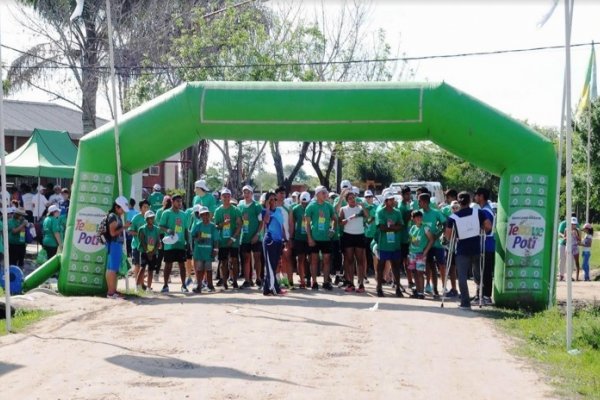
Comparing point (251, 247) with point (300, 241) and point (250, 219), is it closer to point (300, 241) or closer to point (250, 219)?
point (250, 219)

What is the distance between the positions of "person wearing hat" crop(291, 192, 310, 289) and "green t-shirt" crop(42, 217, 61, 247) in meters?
5.17

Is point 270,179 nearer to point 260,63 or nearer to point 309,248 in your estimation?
point 260,63

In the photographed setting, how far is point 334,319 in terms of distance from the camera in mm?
12188

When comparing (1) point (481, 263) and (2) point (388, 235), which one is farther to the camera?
(2) point (388, 235)

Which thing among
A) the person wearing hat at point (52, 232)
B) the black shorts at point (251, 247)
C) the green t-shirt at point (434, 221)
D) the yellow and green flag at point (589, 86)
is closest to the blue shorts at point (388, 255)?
the green t-shirt at point (434, 221)

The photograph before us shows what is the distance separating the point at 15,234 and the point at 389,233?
7.83m

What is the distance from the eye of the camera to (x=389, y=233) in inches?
602

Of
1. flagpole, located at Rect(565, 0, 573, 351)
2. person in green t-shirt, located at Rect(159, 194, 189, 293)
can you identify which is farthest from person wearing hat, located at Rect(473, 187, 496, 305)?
person in green t-shirt, located at Rect(159, 194, 189, 293)

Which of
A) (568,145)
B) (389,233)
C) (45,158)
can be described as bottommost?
(389,233)

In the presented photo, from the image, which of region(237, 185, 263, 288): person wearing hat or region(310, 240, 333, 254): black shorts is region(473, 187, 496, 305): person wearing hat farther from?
region(237, 185, 263, 288): person wearing hat

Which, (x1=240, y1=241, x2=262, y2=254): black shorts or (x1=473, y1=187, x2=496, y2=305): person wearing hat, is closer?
(x1=473, y1=187, x2=496, y2=305): person wearing hat

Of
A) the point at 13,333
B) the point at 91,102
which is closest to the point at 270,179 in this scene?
the point at 91,102

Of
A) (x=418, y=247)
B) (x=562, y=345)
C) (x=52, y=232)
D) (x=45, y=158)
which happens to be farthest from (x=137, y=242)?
(x=45, y=158)

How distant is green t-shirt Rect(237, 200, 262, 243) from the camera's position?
53.1ft
